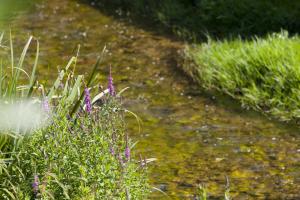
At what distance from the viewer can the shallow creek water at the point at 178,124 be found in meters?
6.04

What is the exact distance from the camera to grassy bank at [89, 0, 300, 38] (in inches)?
383

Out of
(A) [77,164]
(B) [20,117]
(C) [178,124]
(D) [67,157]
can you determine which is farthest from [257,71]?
(A) [77,164]

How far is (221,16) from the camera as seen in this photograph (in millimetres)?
10195

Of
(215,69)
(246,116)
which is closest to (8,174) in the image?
(246,116)

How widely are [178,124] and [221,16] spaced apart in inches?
125

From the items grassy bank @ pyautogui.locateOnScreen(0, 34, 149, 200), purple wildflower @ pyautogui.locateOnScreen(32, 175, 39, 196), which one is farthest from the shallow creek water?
purple wildflower @ pyautogui.locateOnScreen(32, 175, 39, 196)

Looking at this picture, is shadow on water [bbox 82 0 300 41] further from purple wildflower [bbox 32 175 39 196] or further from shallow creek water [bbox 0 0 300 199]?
purple wildflower [bbox 32 175 39 196]

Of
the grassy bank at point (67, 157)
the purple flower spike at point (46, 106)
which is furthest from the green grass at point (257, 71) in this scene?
the purple flower spike at point (46, 106)

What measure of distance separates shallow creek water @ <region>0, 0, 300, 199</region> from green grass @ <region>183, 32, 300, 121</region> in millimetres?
185

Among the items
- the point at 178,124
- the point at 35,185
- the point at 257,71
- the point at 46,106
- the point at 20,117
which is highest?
the point at 46,106

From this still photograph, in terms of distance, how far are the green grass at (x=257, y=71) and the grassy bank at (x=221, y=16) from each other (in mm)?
527

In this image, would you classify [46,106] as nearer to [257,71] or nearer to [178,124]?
[178,124]

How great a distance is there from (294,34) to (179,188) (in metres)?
4.20

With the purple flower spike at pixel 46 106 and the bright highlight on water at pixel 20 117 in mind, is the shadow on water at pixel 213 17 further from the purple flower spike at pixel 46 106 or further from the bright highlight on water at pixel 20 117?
the purple flower spike at pixel 46 106
